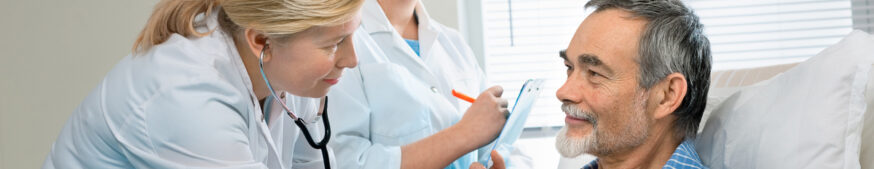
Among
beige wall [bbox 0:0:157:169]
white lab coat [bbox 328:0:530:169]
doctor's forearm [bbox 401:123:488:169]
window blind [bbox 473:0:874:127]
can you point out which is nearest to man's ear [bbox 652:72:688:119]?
doctor's forearm [bbox 401:123:488:169]

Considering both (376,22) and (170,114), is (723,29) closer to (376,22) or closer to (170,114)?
(376,22)

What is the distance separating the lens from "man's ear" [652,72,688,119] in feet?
4.24

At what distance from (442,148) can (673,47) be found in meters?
0.45

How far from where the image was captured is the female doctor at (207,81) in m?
1.07

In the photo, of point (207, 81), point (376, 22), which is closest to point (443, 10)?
point (376, 22)

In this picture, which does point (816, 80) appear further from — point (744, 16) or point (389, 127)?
point (744, 16)

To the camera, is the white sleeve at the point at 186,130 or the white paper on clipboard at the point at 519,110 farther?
the white paper on clipboard at the point at 519,110

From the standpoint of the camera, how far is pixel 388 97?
5.25ft

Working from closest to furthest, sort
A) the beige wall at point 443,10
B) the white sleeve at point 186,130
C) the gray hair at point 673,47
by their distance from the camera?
1. the white sleeve at point 186,130
2. the gray hair at point 673,47
3. the beige wall at point 443,10

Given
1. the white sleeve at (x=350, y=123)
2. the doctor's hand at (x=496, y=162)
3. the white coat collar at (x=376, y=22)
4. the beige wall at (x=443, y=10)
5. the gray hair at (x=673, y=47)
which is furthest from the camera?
the beige wall at (x=443, y=10)

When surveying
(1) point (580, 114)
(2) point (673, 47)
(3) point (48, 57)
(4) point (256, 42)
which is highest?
(4) point (256, 42)

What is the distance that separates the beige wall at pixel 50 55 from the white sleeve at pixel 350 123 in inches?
33.8

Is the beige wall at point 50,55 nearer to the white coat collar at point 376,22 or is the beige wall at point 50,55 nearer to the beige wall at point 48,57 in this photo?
the beige wall at point 48,57

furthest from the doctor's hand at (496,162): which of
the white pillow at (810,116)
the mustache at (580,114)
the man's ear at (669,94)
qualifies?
the white pillow at (810,116)
